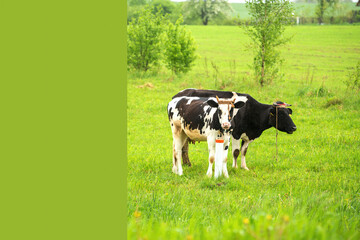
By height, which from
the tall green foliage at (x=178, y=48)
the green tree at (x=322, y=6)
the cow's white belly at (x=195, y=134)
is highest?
the green tree at (x=322, y=6)

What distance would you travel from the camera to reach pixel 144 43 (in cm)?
3391

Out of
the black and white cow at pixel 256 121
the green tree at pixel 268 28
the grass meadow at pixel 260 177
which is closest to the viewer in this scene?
the grass meadow at pixel 260 177

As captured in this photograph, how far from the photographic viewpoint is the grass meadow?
306 centimetres

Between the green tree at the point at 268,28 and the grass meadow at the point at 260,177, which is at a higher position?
the green tree at the point at 268,28

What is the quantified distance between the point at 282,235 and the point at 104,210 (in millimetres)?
1256

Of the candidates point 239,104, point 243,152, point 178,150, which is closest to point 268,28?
point 243,152

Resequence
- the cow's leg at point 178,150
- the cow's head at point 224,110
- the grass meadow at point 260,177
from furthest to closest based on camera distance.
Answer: the cow's leg at point 178,150 → the cow's head at point 224,110 → the grass meadow at point 260,177

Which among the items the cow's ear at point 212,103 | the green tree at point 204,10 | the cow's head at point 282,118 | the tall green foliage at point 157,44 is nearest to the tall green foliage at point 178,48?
the tall green foliage at point 157,44

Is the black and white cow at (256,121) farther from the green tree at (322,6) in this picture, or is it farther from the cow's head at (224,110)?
the green tree at (322,6)

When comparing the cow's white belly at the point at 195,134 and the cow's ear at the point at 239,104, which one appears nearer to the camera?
the cow's ear at the point at 239,104

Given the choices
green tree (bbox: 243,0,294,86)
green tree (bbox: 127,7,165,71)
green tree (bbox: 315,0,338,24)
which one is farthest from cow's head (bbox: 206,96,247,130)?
green tree (bbox: 315,0,338,24)

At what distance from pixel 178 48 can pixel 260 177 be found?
75.9 feet

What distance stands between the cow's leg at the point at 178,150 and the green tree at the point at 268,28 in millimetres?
14348

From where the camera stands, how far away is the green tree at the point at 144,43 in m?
33.9
